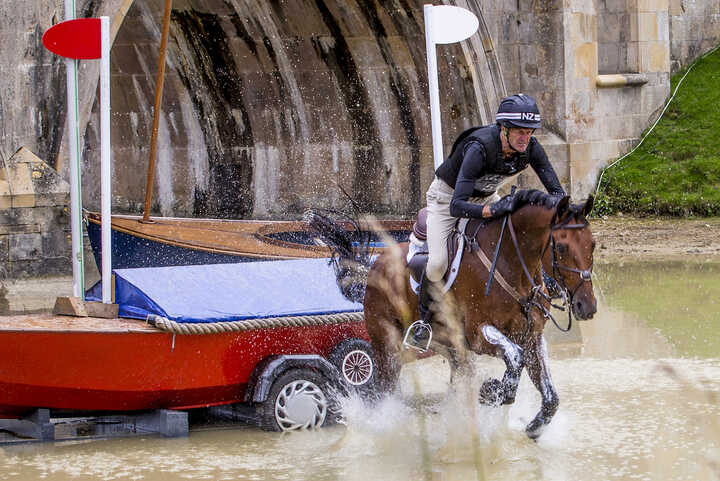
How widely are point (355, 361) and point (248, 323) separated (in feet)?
2.86

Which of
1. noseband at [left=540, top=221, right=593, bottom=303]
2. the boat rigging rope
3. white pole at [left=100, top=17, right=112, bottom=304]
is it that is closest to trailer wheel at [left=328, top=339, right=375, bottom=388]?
the boat rigging rope

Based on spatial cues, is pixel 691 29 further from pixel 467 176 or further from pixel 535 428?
pixel 535 428

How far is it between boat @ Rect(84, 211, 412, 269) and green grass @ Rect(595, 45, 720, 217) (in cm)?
731

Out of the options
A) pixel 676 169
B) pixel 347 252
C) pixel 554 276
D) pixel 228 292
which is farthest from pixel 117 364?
pixel 676 169

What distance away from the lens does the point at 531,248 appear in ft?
20.9

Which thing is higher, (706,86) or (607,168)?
(706,86)

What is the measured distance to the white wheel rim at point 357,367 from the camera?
297 inches

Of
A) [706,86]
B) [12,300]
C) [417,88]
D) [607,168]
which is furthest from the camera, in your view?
[706,86]

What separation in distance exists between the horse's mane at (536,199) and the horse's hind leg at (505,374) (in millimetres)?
705

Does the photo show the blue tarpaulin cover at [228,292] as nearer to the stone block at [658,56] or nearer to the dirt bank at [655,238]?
the dirt bank at [655,238]

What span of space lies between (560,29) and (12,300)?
10666 mm

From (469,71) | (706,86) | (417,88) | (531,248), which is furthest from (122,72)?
(531,248)

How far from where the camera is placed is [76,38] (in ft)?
26.8

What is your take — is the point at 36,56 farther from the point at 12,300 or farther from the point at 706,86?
the point at 706,86
